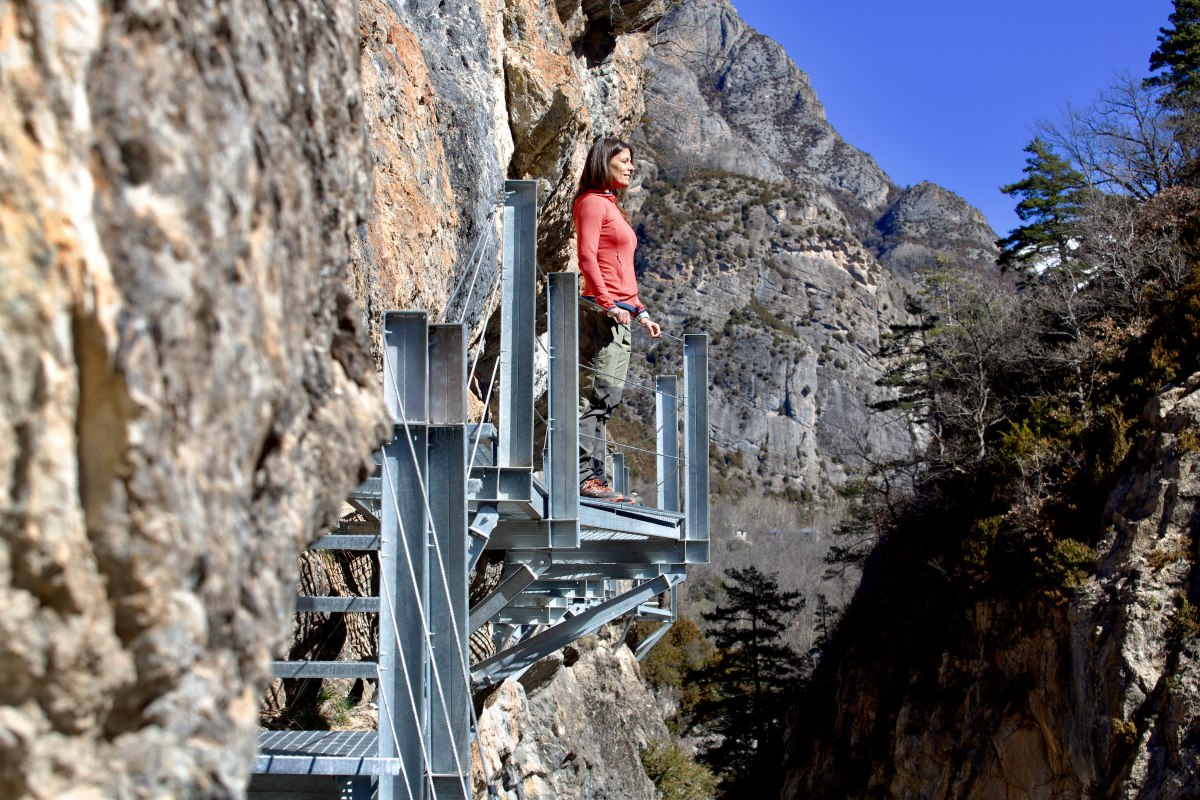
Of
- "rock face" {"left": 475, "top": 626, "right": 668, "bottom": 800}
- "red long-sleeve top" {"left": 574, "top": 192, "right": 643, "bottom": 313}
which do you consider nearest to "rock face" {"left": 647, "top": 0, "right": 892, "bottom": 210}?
"rock face" {"left": 475, "top": 626, "right": 668, "bottom": 800}

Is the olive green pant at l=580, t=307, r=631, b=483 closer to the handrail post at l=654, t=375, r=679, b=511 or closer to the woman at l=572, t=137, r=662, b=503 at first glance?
the woman at l=572, t=137, r=662, b=503

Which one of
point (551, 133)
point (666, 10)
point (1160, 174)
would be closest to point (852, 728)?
point (1160, 174)

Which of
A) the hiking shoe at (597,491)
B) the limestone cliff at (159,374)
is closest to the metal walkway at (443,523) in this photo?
the hiking shoe at (597,491)

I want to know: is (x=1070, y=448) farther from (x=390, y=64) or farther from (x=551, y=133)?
(x=390, y=64)

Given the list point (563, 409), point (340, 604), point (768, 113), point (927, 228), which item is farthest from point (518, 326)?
point (768, 113)

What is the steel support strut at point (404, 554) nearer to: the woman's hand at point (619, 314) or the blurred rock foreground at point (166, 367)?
the blurred rock foreground at point (166, 367)

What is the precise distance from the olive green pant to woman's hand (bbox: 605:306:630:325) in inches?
1.6

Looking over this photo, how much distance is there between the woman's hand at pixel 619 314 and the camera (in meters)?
6.52

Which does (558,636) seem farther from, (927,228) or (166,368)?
(927,228)

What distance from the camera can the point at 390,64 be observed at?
6.20 m

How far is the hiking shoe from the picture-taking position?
21.2 feet

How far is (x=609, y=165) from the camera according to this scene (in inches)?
260

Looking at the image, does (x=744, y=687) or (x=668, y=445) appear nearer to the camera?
(x=668, y=445)

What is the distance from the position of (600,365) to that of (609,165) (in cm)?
108
